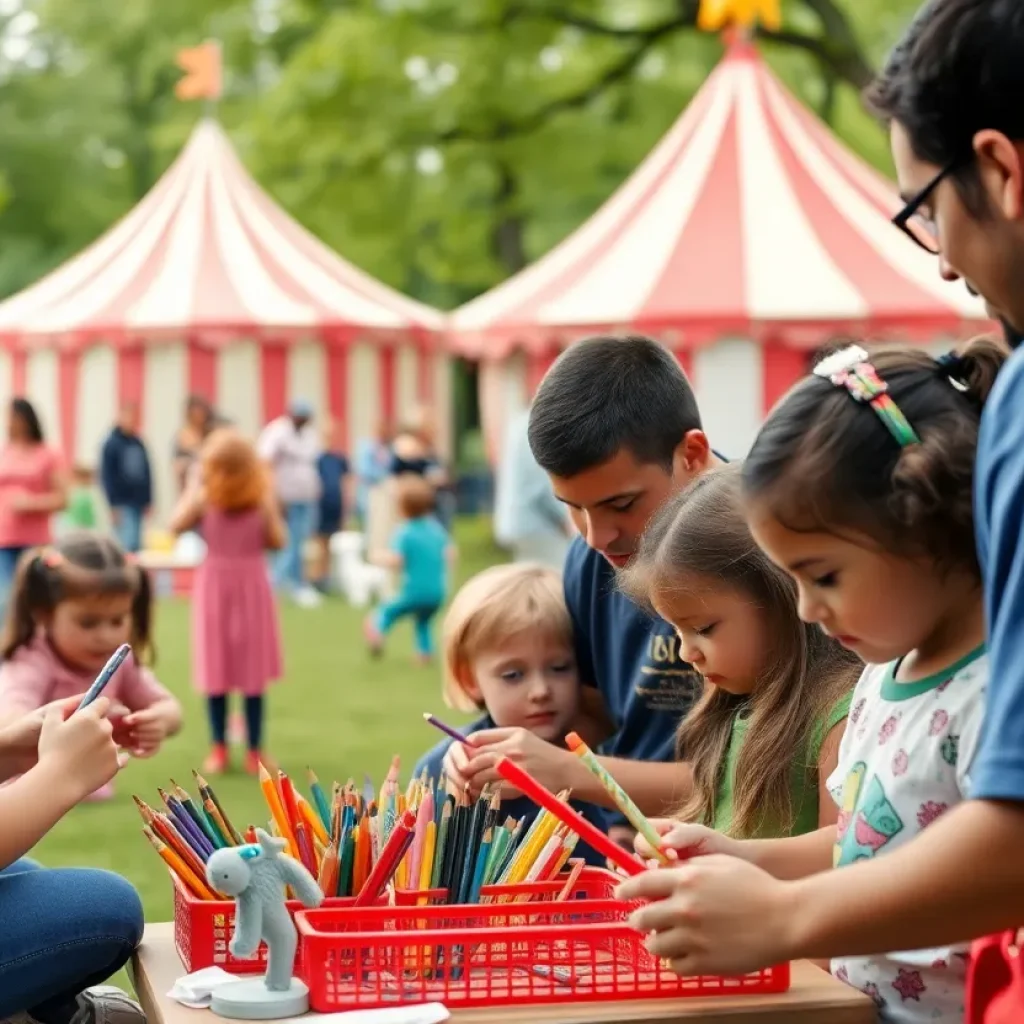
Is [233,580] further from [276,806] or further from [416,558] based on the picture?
[276,806]

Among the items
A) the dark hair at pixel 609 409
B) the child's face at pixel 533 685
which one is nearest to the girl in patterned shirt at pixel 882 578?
the dark hair at pixel 609 409

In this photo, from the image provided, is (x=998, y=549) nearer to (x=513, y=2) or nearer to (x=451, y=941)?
(x=451, y=941)

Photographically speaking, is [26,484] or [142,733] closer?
[142,733]

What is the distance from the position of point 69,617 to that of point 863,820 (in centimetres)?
307

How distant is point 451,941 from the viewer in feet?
6.64

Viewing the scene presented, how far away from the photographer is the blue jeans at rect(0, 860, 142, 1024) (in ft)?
8.30

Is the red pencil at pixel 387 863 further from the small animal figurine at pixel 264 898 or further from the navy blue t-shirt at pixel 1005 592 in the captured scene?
the navy blue t-shirt at pixel 1005 592

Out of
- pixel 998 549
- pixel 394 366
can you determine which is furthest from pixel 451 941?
pixel 394 366

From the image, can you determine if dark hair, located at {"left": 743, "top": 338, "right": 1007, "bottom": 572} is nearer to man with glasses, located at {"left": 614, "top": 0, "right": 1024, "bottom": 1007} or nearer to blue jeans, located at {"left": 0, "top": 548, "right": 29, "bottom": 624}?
man with glasses, located at {"left": 614, "top": 0, "right": 1024, "bottom": 1007}

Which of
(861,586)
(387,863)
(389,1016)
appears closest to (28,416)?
(387,863)

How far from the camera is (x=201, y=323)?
56.5ft

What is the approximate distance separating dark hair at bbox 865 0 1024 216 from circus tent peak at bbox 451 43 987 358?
34.5 feet

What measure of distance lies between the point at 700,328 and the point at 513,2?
25.4ft

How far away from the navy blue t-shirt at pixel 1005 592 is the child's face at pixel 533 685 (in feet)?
6.09
